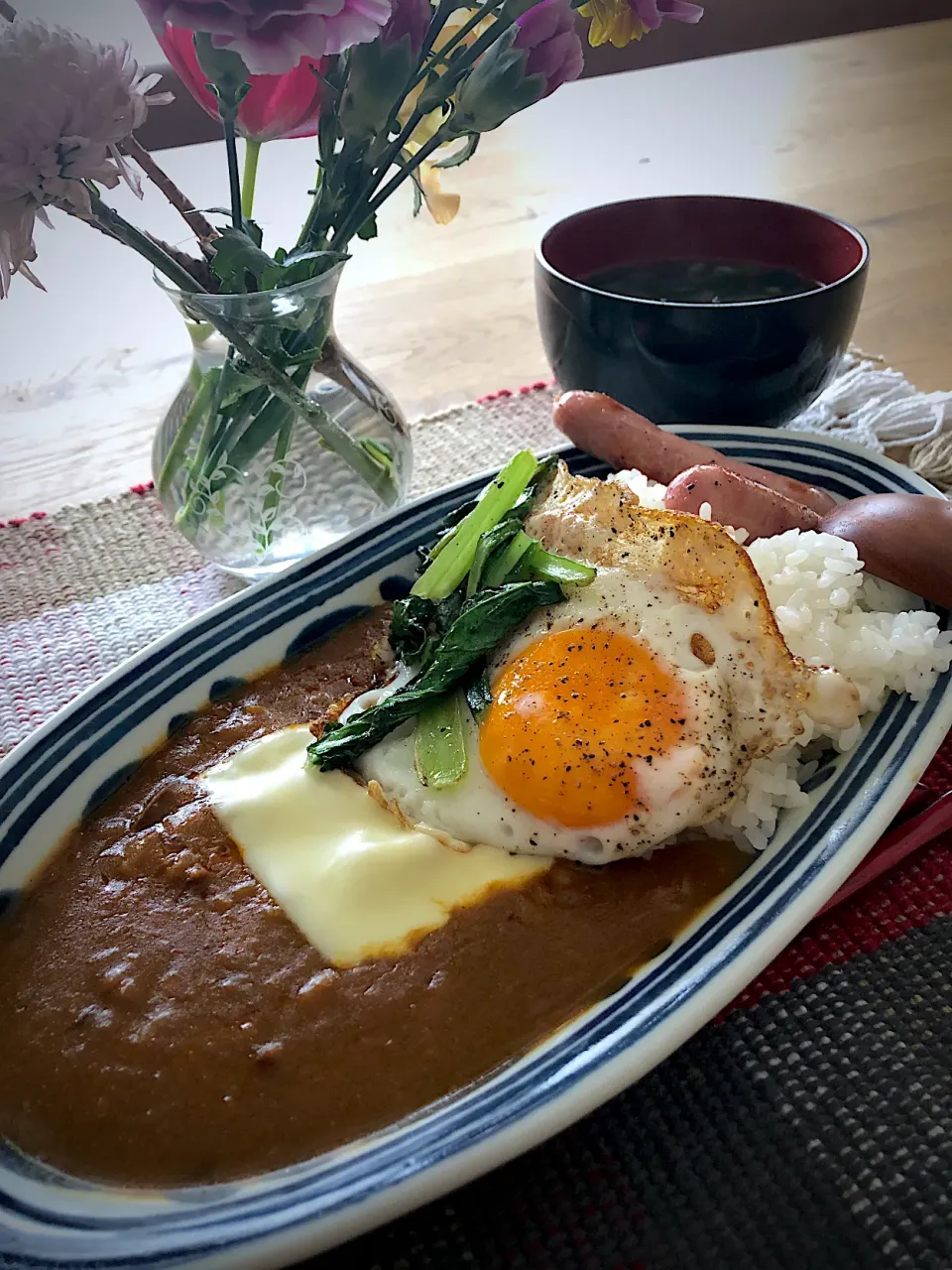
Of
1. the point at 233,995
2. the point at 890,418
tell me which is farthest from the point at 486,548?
the point at 890,418

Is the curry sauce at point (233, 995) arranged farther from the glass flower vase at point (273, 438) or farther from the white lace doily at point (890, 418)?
the white lace doily at point (890, 418)

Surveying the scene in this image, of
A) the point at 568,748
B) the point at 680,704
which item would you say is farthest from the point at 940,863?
the point at 568,748

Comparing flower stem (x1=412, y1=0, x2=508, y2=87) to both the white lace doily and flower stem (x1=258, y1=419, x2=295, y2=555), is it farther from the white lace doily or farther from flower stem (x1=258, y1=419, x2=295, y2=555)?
the white lace doily

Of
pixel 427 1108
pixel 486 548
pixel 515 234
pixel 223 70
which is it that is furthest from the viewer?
pixel 515 234

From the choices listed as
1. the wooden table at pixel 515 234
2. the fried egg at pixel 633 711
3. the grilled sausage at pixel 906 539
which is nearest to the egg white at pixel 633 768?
the fried egg at pixel 633 711

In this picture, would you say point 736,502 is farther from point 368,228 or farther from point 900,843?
point 368,228
